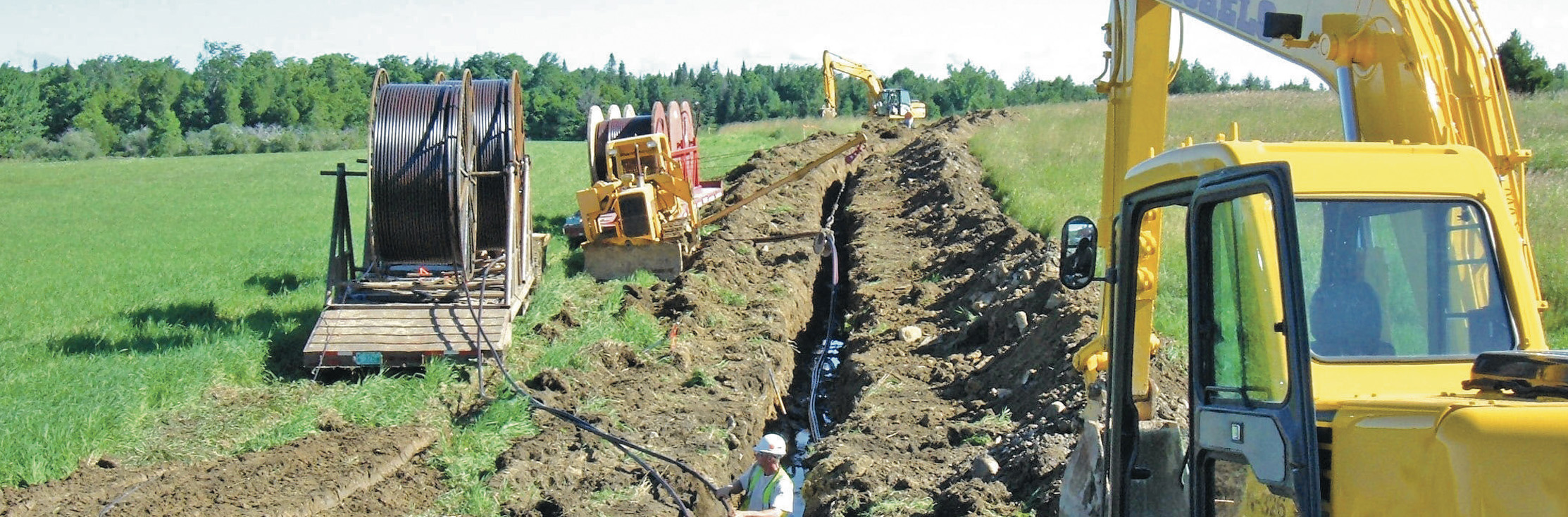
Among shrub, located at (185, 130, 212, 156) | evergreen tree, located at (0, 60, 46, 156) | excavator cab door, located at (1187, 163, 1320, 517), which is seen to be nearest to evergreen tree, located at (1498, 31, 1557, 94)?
excavator cab door, located at (1187, 163, 1320, 517)

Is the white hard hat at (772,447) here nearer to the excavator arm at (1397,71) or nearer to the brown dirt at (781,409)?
the brown dirt at (781,409)

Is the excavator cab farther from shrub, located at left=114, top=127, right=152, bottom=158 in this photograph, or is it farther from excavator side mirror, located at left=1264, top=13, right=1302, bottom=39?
shrub, located at left=114, top=127, right=152, bottom=158

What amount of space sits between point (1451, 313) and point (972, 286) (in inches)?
396

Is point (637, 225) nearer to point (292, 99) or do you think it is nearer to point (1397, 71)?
point (1397, 71)

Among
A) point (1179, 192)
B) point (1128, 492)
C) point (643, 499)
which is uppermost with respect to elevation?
point (1179, 192)

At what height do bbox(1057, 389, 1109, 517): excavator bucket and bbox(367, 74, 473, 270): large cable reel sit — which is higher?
bbox(367, 74, 473, 270): large cable reel

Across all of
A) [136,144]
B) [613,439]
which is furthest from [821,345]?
[136,144]

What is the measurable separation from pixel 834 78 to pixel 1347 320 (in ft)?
134

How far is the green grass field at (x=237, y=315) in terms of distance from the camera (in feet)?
28.3

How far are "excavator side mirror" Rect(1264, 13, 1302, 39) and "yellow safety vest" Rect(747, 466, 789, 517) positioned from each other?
3501 millimetres

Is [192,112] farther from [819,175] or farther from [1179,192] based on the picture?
[1179,192]

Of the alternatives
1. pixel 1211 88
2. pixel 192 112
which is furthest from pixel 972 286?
pixel 192 112

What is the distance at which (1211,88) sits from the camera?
7562 cm

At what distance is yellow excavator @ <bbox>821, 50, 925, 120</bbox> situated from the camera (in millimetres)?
42469
